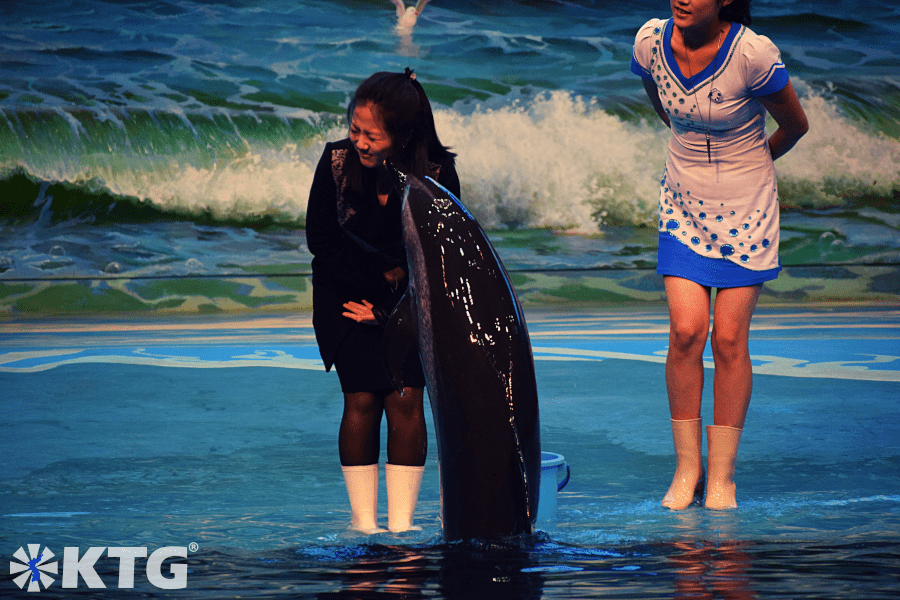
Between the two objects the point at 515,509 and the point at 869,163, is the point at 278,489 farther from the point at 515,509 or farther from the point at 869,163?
the point at 869,163

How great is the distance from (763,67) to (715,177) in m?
0.39

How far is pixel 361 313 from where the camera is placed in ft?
9.59

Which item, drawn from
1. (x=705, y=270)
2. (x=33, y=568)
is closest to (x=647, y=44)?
(x=705, y=270)

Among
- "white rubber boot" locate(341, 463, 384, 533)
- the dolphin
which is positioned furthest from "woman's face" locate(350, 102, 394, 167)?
"white rubber boot" locate(341, 463, 384, 533)

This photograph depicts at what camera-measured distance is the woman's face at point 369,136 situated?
276 centimetres

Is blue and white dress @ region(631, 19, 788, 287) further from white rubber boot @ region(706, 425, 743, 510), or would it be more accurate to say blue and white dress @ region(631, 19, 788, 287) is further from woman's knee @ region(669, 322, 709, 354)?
white rubber boot @ region(706, 425, 743, 510)

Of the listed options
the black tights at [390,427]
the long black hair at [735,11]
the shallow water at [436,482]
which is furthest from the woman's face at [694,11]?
the shallow water at [436,482]

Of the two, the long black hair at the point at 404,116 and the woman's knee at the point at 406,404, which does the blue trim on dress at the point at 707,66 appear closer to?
the long black hair at the point at 404,116

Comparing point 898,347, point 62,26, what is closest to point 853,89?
point 898,347

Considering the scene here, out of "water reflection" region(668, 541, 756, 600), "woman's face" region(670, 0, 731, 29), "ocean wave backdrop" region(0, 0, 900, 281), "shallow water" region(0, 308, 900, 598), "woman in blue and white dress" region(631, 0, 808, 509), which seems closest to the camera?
"water reflection" region(668, 541, 756, 600)

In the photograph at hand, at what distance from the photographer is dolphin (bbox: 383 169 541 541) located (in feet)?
7.73

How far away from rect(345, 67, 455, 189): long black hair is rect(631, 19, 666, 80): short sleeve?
34.1 inches

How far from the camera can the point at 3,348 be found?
7.78 metres

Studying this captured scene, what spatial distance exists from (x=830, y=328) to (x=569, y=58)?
560 centimetres
